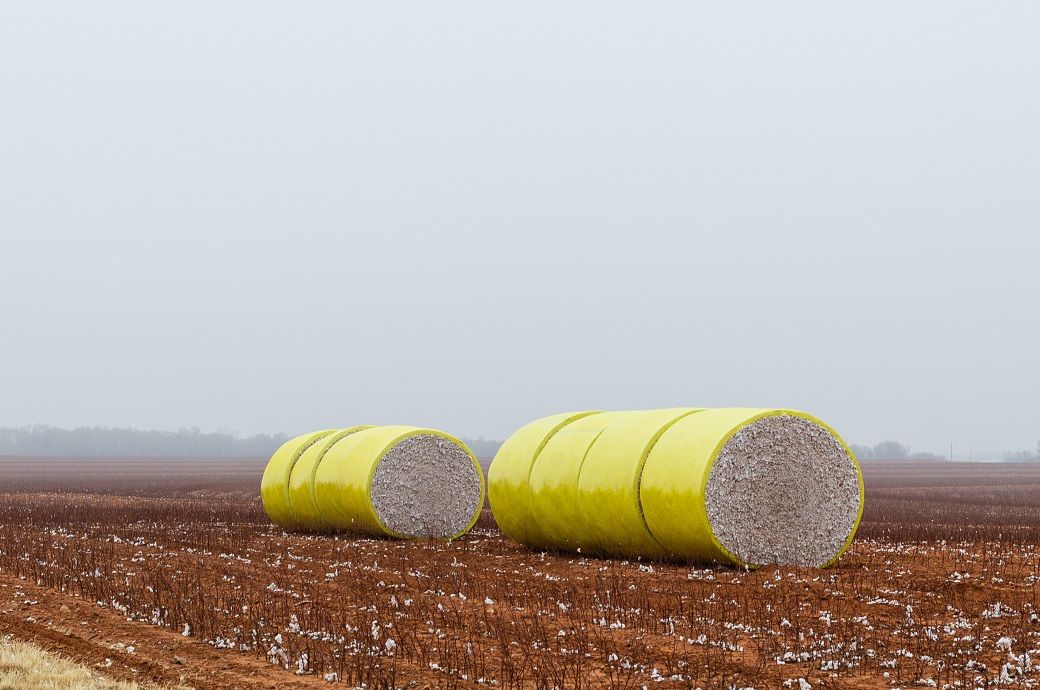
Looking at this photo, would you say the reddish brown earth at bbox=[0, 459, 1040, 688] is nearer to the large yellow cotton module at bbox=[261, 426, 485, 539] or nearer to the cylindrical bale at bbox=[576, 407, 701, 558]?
the cylindrical bale at bbox=[576, 407, 701, 558]

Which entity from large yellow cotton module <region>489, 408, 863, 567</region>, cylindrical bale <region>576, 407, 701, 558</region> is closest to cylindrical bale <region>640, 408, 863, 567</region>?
large yellow cotton module <region>489, 408, 863, 567</region>

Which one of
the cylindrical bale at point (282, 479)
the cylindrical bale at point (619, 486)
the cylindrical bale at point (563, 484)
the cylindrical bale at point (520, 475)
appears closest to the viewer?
the cylindrical bale at point (619, 486)

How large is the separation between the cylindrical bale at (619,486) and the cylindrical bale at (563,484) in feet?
0.43

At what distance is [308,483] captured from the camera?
19953 millimetres

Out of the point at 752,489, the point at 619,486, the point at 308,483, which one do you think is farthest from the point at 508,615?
the point at 308,483

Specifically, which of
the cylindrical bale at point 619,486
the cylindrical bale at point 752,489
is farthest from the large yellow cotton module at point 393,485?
the cylindrical bale at point 752,489

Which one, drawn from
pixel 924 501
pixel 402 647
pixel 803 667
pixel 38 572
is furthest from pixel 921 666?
pixel 924 501

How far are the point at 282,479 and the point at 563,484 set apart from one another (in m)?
6.99

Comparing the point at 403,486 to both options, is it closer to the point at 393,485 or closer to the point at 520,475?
the point at 393,485

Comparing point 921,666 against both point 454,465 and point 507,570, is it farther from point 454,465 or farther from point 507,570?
point 454,465

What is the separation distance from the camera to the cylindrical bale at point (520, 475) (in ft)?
54.0

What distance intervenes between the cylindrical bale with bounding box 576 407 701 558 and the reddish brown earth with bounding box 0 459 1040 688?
0.38m

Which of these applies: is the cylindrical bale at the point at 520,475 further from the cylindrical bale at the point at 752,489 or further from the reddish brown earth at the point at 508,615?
the cylindrical bale at the point at 752,489

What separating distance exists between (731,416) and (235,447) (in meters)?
178
